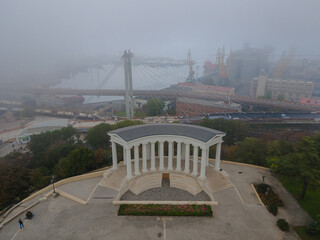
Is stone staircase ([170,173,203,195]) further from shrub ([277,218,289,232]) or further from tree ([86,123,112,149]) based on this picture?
tree ([86,123,112,149])

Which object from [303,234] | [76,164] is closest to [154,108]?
[76,164]

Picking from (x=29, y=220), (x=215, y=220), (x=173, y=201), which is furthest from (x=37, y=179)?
(x=215, y=220)

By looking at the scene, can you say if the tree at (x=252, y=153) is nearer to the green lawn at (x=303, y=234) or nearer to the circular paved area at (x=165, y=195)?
the circular paved area at (x=165, y=195)

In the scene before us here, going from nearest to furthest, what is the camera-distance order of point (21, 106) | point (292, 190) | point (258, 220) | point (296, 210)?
point (258, 220), point (296, 210), point (292, 190), point (21, 106)

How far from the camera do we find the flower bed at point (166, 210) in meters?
16.2

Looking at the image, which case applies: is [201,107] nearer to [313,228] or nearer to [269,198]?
[269,198]

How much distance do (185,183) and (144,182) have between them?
3.73m

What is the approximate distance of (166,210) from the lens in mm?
16406

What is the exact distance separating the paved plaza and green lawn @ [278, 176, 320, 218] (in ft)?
1.90

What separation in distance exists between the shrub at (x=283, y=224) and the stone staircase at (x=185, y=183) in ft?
20.5

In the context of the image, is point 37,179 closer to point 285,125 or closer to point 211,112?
point 211,112

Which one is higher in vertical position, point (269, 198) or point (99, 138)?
point (99, 138)

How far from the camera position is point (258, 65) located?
107 m

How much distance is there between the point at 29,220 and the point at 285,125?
4524 cm
